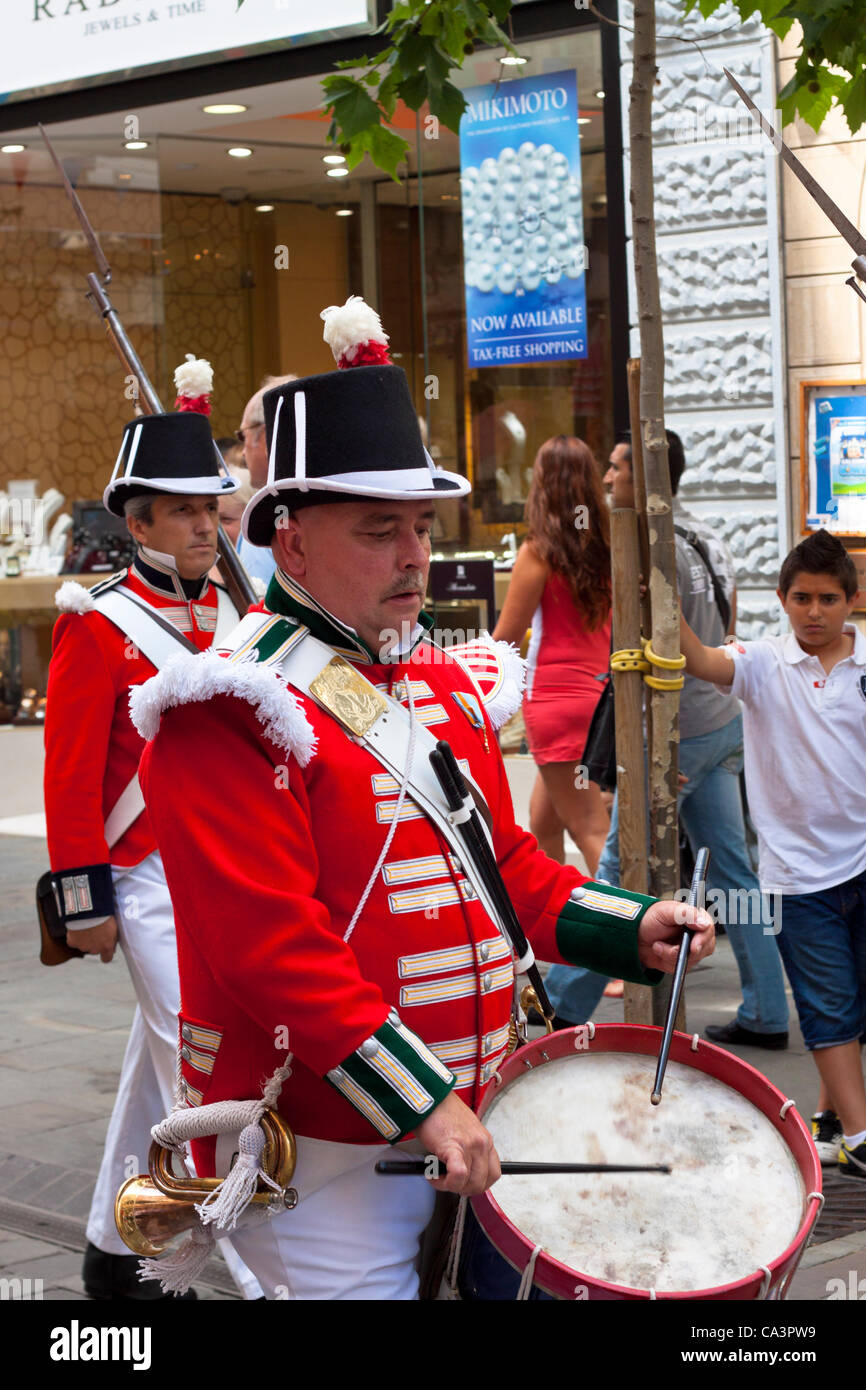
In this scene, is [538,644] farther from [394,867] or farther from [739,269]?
[394,867]

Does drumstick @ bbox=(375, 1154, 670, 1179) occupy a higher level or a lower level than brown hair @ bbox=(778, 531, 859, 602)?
lower

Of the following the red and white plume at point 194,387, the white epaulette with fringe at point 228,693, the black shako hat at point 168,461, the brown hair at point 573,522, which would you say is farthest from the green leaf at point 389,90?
the brown hair at point 573,522

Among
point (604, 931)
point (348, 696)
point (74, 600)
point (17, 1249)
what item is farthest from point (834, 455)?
point (348, 696)

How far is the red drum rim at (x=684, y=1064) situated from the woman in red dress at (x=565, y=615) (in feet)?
13.4

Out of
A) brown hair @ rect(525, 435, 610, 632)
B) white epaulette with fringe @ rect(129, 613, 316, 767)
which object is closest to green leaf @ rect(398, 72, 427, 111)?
white epaulette with fringe @ rect(129, 613, 316, 767)

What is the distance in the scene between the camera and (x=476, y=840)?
2617mm

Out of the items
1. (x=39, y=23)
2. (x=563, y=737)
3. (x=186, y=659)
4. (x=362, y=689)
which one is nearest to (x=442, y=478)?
(x=362, y=689)

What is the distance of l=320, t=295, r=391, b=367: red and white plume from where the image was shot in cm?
272

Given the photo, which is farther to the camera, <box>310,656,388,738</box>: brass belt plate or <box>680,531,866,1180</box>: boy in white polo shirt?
<box>680,531,866,1180</box>: boy in white polo shirt

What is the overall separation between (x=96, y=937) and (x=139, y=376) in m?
1.84

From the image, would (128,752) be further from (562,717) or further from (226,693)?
(562,717)

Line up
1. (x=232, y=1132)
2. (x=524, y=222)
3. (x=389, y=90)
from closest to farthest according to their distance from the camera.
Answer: (x=232, y=1132)
(x=389, y=90)
(x=524, y=222)

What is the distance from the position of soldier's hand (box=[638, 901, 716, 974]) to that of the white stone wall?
5934 millimetres

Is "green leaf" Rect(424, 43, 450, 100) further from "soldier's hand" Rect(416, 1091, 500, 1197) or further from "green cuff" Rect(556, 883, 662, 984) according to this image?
"soldier's hand" Rect(416, 1091, 500, 1197)
